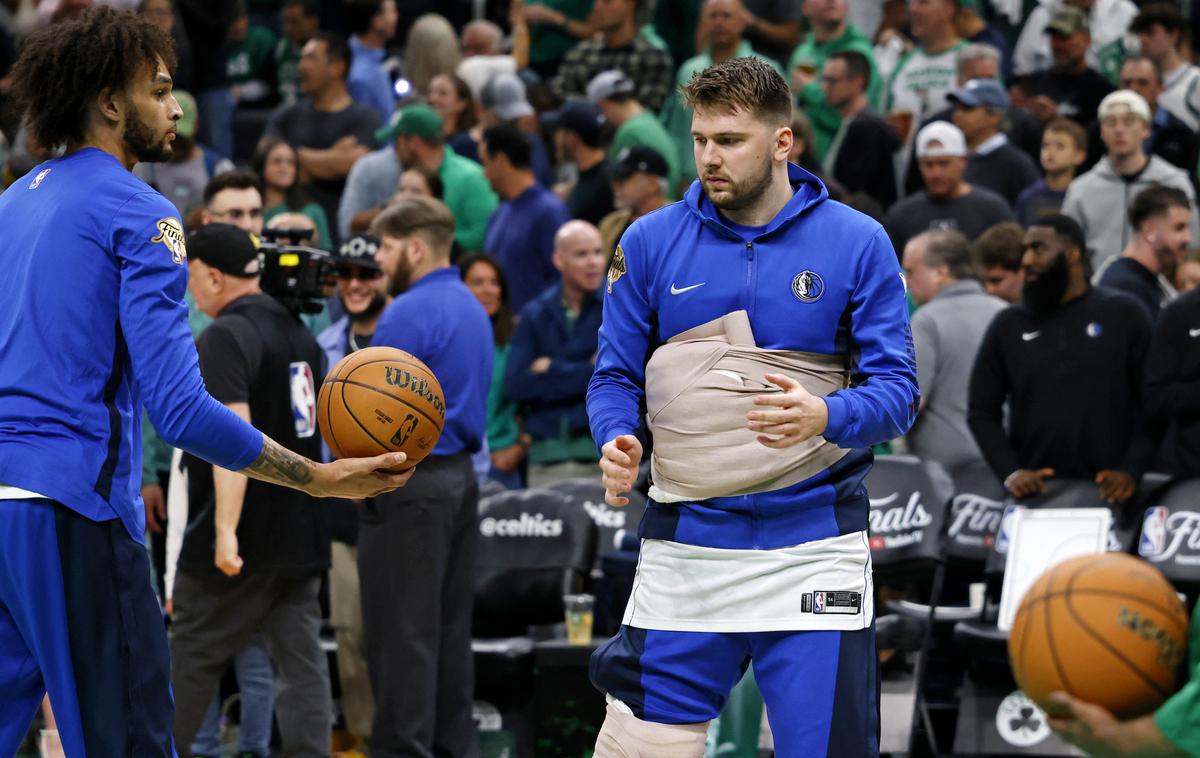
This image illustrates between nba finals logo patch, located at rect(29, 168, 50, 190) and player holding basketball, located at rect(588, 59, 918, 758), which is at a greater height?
nba finals logo patch, located at rect(29, 168, 50, 190)

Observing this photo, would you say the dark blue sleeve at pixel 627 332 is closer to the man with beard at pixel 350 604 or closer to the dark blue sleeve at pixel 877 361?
the dark blue sleeve at pixel 877 361

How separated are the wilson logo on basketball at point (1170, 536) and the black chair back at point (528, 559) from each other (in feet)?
9.03

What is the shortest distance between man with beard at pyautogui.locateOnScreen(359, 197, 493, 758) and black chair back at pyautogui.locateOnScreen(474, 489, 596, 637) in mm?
842

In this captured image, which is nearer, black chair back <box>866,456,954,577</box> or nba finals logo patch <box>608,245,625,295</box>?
nba finals logo patch <box>608,245,625,295</box>

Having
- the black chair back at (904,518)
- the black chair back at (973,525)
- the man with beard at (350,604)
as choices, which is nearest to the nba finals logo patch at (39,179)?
the man with beard at (350,604)

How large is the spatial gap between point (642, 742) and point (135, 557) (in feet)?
4.86

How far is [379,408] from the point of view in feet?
17.4

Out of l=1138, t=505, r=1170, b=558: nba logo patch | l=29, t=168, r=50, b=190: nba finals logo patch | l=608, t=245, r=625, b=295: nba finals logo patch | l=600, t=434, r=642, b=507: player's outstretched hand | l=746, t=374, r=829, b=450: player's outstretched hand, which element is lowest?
l=1138, t=505, r=1170, b=558: nba logo patch

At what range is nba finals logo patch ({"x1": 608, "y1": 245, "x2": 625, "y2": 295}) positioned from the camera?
4.96 metres

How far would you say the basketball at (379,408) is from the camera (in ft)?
17.1

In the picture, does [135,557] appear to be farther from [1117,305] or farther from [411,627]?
[1117,305]

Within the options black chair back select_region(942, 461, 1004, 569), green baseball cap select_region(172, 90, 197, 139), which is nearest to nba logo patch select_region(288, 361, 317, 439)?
black chair back select_region(942, 461, 1004, 569)

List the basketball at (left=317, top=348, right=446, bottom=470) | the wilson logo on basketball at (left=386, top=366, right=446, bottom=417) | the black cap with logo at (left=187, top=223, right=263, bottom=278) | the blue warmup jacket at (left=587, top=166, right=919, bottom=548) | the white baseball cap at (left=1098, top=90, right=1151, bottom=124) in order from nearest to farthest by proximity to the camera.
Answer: the blue warmup jacket at (left=587, top=166, right=919, bottom=548)
the basketball at (left=317, top=348, right=446, bottom=470)
the wilson logo on basketball at (left=386, top=366, right=446, bottom=417)
the black cap with logo at (left=187, top=223, right=263, bottom=278)
the white baseball cap at (left=1098, top=90, right=1151, bottom=124)

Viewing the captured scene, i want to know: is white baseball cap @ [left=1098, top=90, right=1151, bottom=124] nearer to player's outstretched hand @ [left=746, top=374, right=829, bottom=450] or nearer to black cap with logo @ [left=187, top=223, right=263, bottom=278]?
black cap with logo @ [left=187, top=223, right=263, bottom=278]
